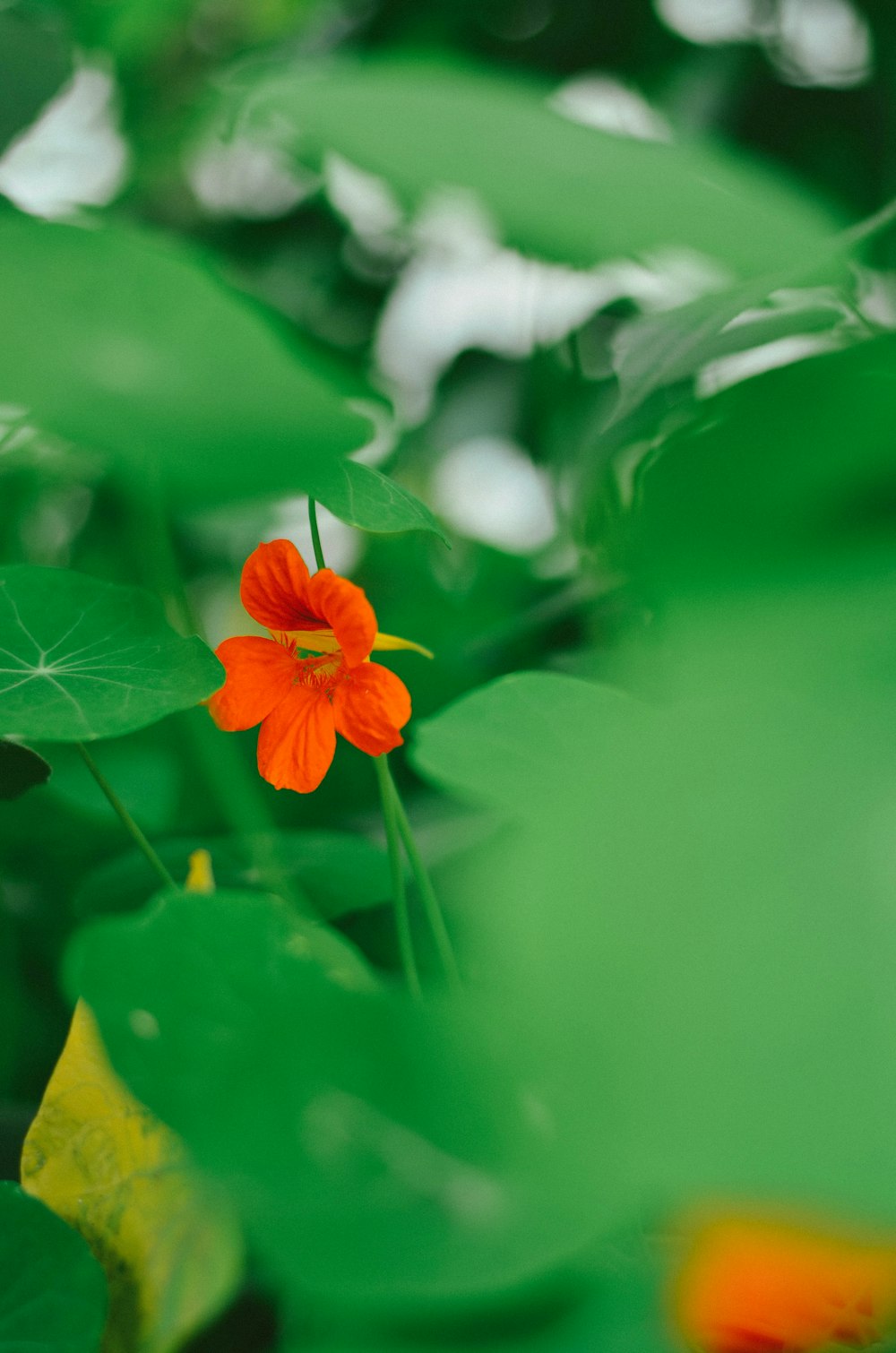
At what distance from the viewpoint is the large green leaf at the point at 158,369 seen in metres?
0.17

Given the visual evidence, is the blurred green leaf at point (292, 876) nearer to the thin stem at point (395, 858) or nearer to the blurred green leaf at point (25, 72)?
the thin stem at point (395, 858)

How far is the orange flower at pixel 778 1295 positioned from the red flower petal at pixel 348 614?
0.68 feet

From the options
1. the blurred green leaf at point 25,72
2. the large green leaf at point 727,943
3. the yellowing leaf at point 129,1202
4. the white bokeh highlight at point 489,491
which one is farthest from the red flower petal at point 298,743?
the white bokeh highlight at point 489,491

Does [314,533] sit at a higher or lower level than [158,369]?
lower

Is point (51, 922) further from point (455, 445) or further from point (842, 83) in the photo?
point (842, 83)

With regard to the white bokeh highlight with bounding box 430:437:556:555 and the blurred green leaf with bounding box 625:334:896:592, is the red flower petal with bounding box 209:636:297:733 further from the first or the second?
the white bokeh highlight with bounding box 430:437:556:555

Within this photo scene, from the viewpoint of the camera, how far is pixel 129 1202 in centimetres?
33

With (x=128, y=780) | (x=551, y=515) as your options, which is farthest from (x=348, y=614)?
(x=551, y=515)

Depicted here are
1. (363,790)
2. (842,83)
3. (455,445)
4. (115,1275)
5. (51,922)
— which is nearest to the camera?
(115,1275)

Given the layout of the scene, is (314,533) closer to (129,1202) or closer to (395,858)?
(395,858)

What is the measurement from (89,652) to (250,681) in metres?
0.06

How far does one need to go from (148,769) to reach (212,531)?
0.58m

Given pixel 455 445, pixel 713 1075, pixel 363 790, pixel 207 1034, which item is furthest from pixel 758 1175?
pixel 455 445

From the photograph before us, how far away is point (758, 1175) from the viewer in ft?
0.40
